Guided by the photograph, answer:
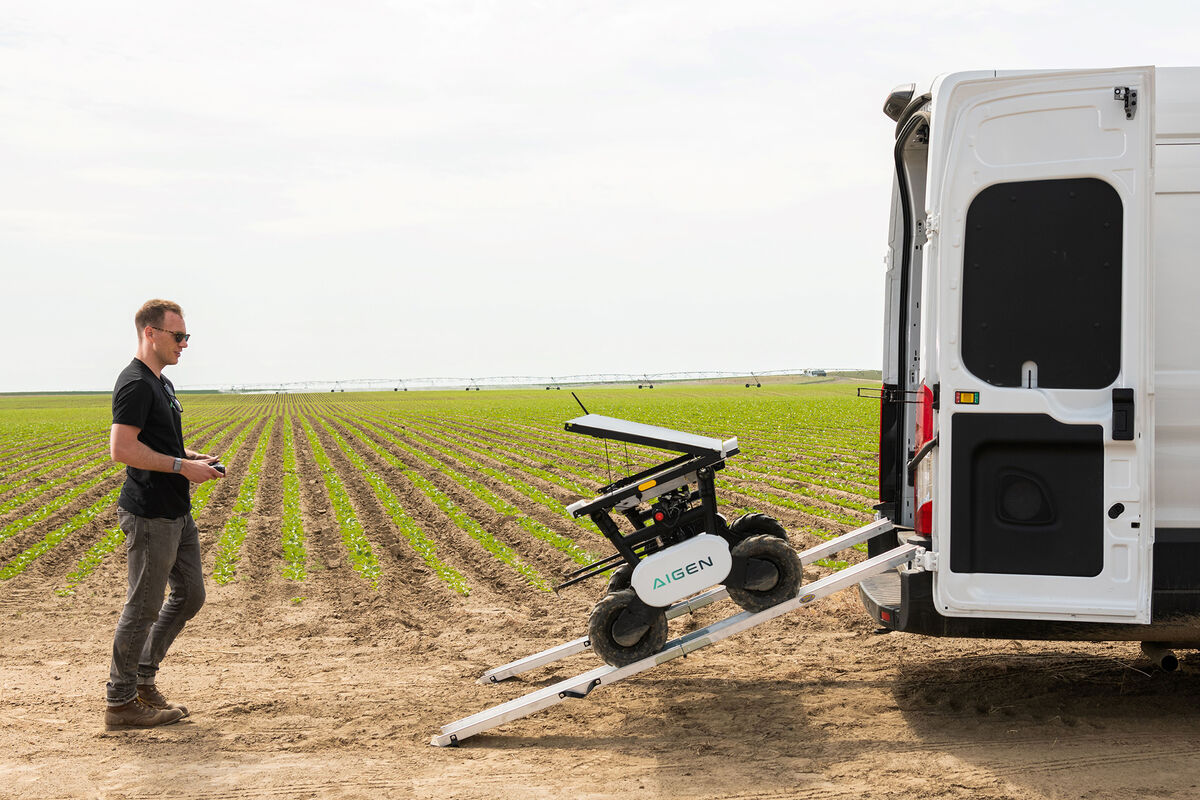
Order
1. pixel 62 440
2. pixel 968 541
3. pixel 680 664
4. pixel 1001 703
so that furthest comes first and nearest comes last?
pixel 62 440 < pixel 680 664 < pixel 1001 703 < pixel 968 541

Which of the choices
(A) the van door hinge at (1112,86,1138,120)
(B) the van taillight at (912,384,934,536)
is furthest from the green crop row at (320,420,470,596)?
(A) the van door hinge at (1112,86,1138,120)

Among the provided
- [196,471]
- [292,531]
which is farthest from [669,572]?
[292,531]

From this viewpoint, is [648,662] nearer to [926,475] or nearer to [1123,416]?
[926,475]

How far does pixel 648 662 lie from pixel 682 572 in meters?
0.48

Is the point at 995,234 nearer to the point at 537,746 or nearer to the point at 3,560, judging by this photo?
the point at 537,746

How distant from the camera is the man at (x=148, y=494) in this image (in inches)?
205

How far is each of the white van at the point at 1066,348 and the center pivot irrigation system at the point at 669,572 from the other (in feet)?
2.06

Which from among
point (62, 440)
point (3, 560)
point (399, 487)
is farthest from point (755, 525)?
point (62, 440)

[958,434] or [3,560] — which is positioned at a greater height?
[958,434]

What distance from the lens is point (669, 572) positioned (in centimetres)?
505

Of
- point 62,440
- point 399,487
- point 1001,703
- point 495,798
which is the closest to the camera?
point 495,798

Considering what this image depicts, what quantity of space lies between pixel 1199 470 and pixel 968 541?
3.47ft

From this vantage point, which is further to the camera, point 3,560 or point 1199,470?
point 3,560

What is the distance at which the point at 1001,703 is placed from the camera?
5.38 m
